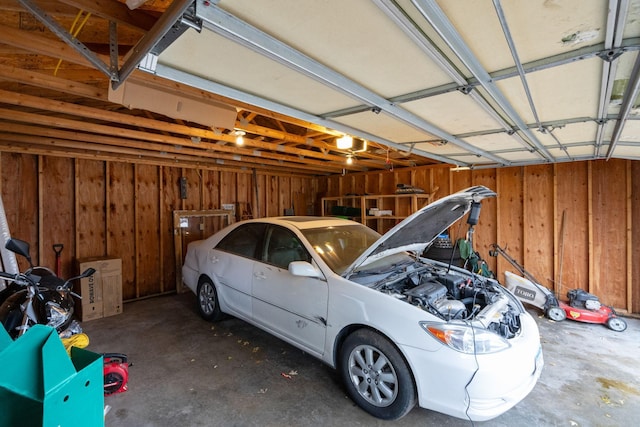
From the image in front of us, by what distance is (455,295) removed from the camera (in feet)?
8.06

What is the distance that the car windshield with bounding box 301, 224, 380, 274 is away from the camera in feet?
8.41

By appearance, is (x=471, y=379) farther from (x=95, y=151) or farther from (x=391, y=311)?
(x=95, y=151)

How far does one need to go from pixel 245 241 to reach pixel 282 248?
65 cm

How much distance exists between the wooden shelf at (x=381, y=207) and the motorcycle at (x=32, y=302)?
484 centimetres

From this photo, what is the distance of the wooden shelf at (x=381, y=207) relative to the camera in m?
5.69

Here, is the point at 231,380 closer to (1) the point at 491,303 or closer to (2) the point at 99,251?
(1) the point at 491,303

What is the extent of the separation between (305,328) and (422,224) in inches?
54.4

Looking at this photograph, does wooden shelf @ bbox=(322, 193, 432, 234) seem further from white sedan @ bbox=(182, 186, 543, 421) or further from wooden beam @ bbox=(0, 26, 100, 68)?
wooden beam @ bbox=(0, 26, 100, 68)

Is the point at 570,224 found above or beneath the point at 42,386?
above

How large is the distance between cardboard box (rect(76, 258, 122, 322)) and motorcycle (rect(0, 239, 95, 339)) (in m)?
1.73

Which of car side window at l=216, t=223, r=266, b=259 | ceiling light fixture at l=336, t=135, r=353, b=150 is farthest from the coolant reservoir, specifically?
ceiling light fixture at l=336, t=135, r=353, b=150

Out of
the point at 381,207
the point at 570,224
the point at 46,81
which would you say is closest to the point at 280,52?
the point at 46,81

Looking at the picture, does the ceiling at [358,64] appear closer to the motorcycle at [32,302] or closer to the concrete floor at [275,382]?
the motorcycle at [32,302]

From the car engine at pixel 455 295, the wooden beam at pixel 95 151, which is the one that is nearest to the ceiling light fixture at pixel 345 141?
the car engine at pixel 455 295
